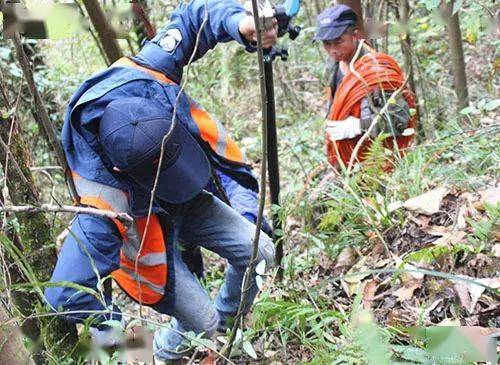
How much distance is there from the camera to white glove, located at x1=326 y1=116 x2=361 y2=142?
4.59 meters

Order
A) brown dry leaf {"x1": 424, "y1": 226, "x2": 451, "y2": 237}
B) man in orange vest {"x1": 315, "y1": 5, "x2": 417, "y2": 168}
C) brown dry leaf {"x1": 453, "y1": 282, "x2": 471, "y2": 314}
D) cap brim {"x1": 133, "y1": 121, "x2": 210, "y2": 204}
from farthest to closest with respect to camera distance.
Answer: man in orange vest {"x1": 315, "y1": 5, "x2": 417, "y2": 168}, brown dry leaf {"x1": 424, "y1": 226, "x2": 451, "y2": 237}, cap brim {"x1": 133, "y1": 121, "x2": 210, "y2": 204}, brown dry leaf {"x1": 453, "y1": 282, "x2": 471, "y2": 314}

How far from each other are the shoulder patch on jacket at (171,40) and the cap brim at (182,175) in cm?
42

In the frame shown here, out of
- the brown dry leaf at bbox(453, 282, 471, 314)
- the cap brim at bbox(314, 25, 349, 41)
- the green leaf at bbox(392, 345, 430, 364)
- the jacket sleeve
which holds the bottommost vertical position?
the brown dry leaf at bbox(453, 282, 471, 314)

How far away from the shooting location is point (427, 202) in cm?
339

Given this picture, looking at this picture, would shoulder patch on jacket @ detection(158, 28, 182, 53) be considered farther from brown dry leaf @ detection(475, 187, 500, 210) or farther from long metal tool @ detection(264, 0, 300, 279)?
brown dry leaf @ detection(475, 187, 500, 210)

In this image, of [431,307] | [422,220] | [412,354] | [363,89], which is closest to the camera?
[412,354]

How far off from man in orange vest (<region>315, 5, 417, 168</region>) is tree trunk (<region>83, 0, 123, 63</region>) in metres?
1.65

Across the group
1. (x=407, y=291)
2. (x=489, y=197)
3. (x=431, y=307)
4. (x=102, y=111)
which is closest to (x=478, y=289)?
(x=431, y=307)

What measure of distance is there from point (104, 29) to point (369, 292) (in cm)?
200

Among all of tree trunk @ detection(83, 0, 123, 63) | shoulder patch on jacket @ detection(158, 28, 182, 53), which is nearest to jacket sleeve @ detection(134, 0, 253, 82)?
shoulder patch on jacket @ detection(158, 28, 182, 53)

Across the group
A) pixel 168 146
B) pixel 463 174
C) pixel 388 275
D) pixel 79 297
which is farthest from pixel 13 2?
pixel 463 174

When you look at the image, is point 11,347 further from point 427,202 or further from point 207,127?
point 427,202

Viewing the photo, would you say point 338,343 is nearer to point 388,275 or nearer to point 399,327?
point 399,327

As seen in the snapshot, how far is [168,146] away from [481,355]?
5.40 ft
